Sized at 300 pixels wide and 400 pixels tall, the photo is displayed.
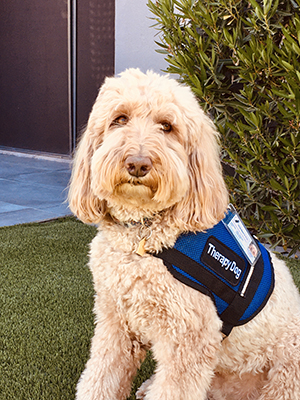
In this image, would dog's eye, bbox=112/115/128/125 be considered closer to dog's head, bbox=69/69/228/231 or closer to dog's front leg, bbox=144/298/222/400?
dog's head, bbox=69/69/228/231

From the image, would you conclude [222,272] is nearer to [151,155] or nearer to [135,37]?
[151,155]

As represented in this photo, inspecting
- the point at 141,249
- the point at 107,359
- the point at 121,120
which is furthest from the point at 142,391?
the point at 121,120

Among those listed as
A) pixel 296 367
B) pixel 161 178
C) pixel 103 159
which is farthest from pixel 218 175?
pixel 296 367

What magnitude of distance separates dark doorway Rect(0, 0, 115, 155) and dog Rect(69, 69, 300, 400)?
6.36 meters

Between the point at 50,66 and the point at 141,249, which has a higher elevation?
the point at 141,249

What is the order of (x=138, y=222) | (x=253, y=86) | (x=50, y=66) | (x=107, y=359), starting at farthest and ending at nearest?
1. (x=50, y=66)
2. (x=253, y=86)
3. (x=107, y=359)
4. (x=138, y=222)

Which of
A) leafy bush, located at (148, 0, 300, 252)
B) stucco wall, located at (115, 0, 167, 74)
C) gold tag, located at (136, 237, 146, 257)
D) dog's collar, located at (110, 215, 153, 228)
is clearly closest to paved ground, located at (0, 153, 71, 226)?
leafy bush, located at (148, 0, 300, 252)

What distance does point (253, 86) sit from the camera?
3.67m

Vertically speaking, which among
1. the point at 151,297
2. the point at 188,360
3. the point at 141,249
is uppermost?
the point at 141,249

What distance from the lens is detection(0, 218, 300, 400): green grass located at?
2242 mm

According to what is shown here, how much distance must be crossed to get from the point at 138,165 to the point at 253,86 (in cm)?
239

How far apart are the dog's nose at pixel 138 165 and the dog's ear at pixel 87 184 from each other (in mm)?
288

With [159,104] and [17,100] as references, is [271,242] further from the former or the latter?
[17,100]

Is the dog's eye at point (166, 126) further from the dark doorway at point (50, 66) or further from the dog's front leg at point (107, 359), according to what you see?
the dark doorway at point (50, 66)
